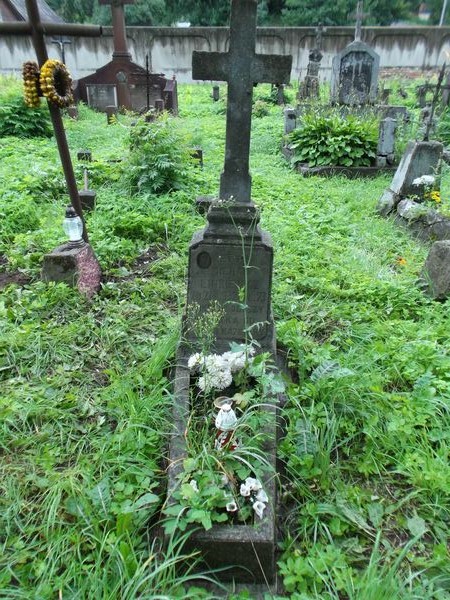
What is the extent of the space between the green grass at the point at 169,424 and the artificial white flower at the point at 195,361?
237mm

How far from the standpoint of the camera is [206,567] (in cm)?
181

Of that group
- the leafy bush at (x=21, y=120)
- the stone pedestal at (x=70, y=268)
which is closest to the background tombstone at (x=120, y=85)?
the leafy bush at (x=21, y=120)

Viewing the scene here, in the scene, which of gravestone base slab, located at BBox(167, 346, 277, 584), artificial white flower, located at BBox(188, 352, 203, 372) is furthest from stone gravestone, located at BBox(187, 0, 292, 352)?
gravestone base slab, located at BBox(167, 346, 277, 584)

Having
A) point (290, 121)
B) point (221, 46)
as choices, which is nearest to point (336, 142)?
point (290, 121)

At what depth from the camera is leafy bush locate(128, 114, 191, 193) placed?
18.2 feet

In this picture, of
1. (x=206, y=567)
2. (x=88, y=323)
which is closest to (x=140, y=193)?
(x=88, y=323)

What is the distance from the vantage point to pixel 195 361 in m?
2.39

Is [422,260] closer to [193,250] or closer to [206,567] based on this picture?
[193,250]

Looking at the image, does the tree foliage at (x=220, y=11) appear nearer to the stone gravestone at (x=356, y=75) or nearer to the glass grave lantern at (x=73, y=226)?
the stone gravestone at (x=356, y=75)

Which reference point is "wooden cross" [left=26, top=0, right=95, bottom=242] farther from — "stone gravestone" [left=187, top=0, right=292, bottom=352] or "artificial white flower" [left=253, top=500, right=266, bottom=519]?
"artificial white flower" [left=253, top=500, right=266, bottom=519]

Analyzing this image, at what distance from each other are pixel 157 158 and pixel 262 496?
185 inches

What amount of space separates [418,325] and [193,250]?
1.67 metres

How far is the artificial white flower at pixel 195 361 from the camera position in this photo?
2.39 m

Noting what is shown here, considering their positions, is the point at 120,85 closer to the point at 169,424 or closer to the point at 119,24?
the point at 119,24
